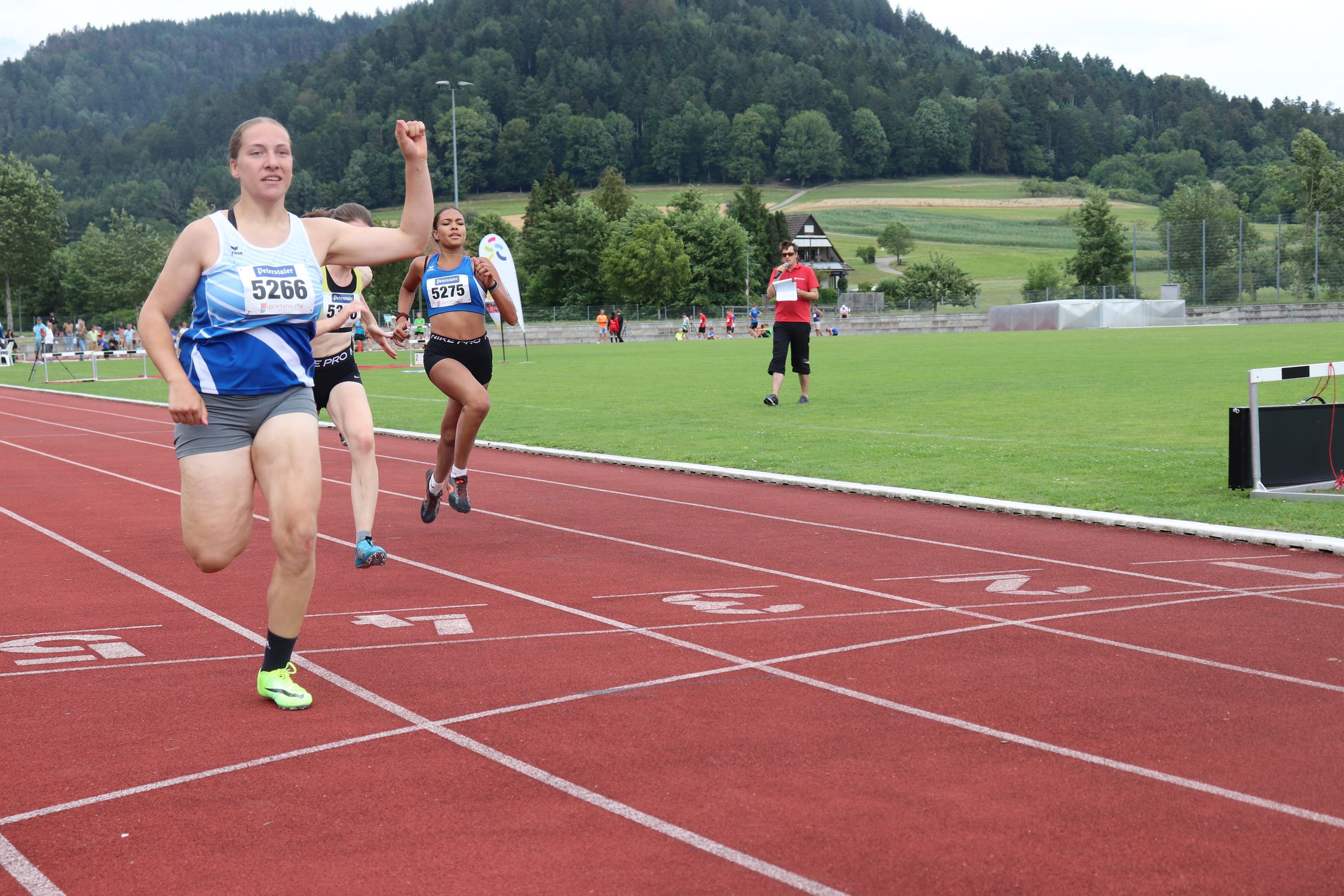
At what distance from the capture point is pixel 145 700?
4938 mm

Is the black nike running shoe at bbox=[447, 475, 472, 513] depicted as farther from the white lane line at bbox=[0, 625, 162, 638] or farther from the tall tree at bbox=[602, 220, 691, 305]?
the tall tree at bbox=[602, 220, 691, 305]

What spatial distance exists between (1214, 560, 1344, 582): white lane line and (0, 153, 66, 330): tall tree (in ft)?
271

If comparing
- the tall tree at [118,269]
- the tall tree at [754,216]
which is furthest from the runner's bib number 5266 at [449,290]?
the tall tree at [754,216]

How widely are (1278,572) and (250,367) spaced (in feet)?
18.2

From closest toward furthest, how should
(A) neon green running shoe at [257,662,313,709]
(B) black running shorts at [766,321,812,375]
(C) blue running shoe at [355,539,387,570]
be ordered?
(A) neon green running shoe at [257,662,313,709] → (C) blue running shoe at [355,539,387,570] → (B) black running shorts at [766,321,812,375]

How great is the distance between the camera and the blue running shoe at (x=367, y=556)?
7.70m

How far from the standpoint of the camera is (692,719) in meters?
4.63

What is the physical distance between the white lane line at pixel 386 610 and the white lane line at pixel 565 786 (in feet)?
1.29

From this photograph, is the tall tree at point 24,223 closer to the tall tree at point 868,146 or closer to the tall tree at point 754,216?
the tall tree at point 754,216

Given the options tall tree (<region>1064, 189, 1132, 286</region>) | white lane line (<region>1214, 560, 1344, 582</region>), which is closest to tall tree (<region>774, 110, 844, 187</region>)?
tall tree (<region>1064, 189, 1132, 286</region>)

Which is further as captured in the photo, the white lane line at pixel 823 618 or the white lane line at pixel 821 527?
the white lane line at pixel 821 527

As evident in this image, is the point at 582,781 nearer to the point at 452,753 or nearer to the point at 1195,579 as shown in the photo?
the point at 452,753

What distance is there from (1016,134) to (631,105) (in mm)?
56801

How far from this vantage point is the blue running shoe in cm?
770
